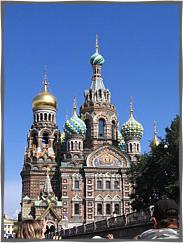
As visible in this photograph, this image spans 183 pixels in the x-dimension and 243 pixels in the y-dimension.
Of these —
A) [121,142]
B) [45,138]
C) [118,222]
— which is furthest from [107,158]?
[118,222]

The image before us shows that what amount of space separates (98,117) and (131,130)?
259cm

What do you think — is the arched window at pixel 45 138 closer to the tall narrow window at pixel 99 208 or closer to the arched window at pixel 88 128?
the arched window at pixel 88 128

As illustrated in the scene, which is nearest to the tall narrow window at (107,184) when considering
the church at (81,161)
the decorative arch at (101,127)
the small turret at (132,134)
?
the church at (81,161)

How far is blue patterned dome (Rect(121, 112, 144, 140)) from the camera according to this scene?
34.9m

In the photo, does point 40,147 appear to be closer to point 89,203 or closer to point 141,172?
point 89,203

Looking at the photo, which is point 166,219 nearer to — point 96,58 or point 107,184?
point 107,184

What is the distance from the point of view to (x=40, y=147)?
33.8 meters

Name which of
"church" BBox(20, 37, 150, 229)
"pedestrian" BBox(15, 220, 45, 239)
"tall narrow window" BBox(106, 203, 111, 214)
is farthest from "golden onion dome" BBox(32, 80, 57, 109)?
"pedestrian" BBox(15, 220, 45, 239)

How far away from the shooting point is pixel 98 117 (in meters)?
33.9

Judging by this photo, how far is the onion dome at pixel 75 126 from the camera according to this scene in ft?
108

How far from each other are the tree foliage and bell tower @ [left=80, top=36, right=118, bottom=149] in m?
14.6

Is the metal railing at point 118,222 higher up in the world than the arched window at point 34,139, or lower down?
lower down

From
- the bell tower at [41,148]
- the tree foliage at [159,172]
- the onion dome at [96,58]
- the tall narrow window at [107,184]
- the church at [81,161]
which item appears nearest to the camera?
the tree foliage at [159,172]

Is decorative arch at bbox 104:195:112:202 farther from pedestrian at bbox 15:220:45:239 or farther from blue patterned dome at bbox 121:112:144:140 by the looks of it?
pedestrian at bbox 15:220:45:239
